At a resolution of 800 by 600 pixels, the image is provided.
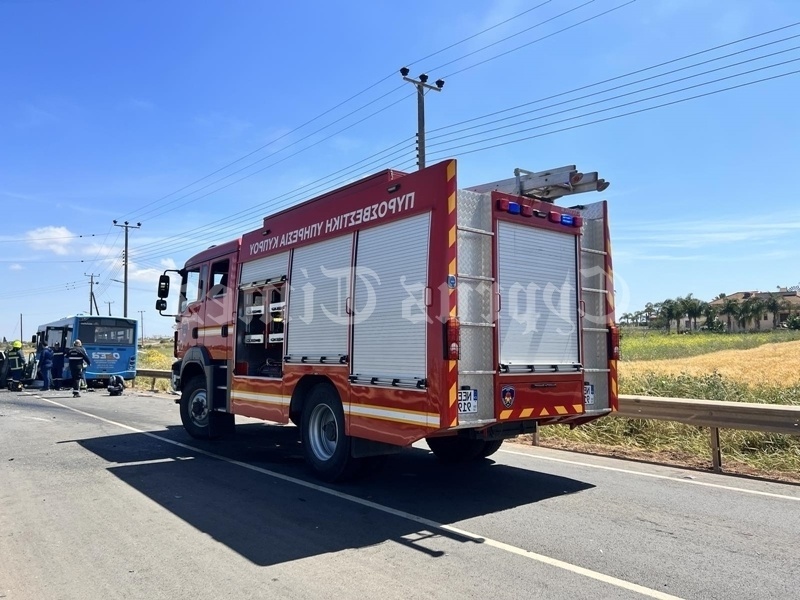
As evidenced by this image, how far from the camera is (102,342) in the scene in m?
23.0

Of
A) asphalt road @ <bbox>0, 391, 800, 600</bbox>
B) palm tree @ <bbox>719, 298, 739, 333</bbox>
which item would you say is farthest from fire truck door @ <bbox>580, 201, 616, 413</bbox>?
palm tree @ <bbox>719, 298, 739, 333</bbox>

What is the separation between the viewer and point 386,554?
4648 mm

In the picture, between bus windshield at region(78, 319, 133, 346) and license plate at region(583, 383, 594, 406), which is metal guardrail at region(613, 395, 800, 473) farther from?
bus windshield at region(78, 319, 133, 346)

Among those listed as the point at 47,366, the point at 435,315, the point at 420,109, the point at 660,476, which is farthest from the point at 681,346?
the point at 435,315

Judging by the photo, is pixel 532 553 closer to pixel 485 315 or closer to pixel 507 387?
A: pixel 507 387

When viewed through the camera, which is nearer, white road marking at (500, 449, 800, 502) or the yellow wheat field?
white road marking at (500, 449, 800, 502)

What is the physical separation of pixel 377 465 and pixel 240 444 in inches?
145

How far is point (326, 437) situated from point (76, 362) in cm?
1718

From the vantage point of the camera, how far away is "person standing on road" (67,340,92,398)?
2000 centimetres

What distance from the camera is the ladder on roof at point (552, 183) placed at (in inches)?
270

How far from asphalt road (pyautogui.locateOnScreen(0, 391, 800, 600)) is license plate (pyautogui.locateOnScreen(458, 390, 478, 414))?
3.10 ft

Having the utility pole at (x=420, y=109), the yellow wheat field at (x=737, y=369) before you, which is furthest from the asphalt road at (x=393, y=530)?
the utility pole at (x=420, y=109)

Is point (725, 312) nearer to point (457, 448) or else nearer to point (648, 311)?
point (648, 311)

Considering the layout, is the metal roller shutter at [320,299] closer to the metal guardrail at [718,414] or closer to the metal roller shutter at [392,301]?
the metal roller shutter at [392,301]
